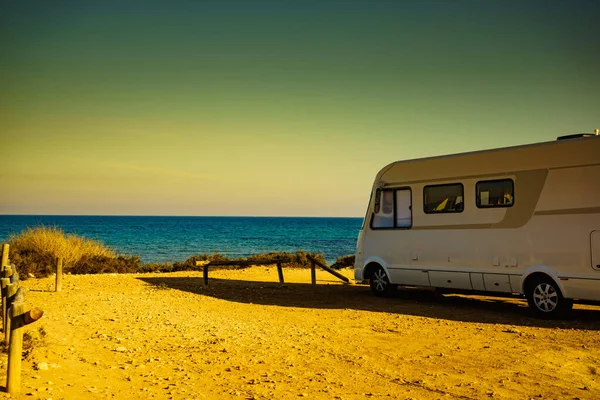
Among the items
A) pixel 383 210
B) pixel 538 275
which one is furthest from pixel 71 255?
pixel 538 275

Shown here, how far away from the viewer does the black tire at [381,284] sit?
1423 centimetres

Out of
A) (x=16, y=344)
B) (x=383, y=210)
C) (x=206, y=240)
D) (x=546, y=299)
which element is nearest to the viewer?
(x=16, y=344)

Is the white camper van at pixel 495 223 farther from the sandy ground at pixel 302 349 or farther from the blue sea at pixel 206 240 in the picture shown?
the blue sea at pixel 206 240

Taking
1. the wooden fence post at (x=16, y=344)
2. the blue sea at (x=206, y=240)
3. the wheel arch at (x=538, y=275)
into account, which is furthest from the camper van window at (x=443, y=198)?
the blue sea at (x=206, y=240)

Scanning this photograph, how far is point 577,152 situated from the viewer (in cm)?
1077

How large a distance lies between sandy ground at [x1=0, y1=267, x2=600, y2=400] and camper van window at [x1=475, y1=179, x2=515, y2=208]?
233 cm

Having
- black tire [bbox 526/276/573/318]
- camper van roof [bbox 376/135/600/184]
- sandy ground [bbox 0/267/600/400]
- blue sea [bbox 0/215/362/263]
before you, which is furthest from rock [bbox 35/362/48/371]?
blue sea [bbox 0/215/362/263]

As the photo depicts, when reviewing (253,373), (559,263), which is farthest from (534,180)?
(253,373)

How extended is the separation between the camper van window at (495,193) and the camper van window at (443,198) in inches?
17.2

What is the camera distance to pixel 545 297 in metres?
11.1

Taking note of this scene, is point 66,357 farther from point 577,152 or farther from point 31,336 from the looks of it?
point 577,152

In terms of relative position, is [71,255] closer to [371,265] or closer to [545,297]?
[371,265]

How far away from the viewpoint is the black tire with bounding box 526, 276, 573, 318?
10937 mm

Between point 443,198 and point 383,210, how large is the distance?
1.79 meters
